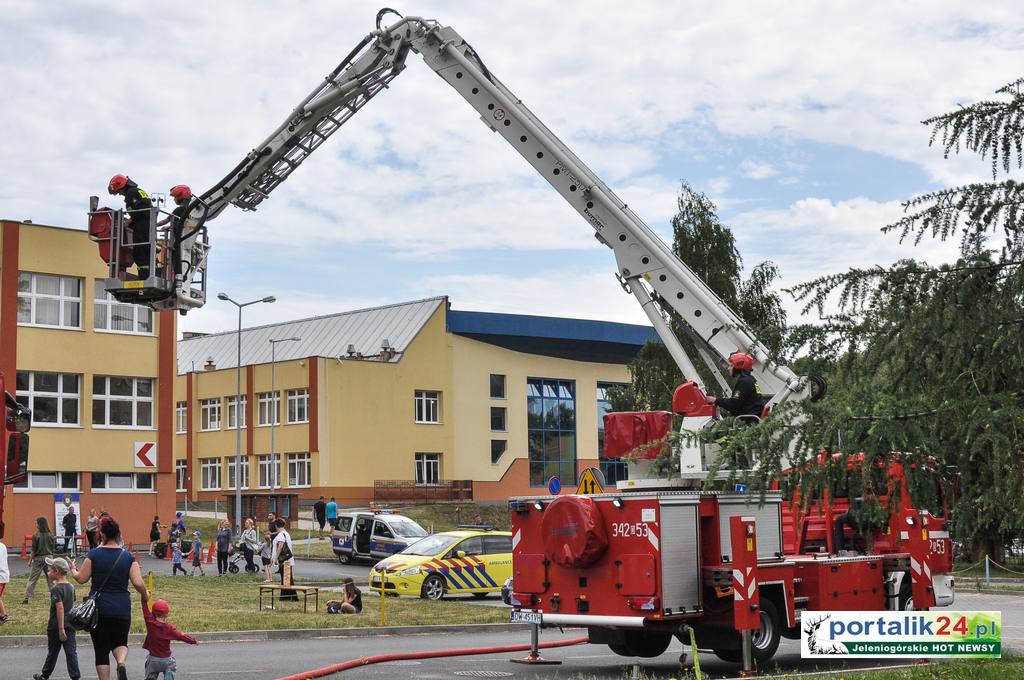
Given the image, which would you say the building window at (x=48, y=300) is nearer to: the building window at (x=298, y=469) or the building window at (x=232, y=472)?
the building window at (x=298, y=469)

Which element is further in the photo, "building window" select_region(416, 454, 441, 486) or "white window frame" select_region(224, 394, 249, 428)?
"white window frame" select_region(224, 394, 249, 428)

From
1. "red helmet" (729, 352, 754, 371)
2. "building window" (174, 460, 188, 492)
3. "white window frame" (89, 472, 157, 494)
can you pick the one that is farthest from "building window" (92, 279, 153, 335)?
"red helmet" (729, 352, 754, 371)

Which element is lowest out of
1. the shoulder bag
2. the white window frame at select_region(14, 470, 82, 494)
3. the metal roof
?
the shoulder bag

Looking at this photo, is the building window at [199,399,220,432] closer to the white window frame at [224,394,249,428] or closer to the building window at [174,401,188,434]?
the white window frame at [224,394,249,428]

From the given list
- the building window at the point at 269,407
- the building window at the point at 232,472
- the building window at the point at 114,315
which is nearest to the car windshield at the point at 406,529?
the building window at the point at 114,315

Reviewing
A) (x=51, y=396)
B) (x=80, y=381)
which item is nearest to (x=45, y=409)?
(x=51, y=396)

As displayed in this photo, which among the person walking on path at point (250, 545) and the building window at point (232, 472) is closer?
the person walking on path at point (250, 545)

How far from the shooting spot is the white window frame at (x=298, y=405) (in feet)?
213

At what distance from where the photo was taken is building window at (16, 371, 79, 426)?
42.3 meters

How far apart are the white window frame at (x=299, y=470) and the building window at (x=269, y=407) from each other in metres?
2.20

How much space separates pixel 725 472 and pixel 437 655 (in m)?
7.67

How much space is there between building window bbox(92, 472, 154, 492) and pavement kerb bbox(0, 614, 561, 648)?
25446 mm

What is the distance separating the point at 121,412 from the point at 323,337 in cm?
3094

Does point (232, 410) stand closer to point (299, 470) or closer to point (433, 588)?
point (299, 470)
